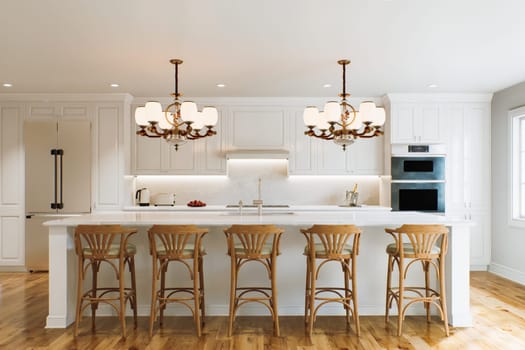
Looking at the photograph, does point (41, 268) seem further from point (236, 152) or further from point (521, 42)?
point (521, 42)

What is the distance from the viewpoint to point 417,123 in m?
6.74

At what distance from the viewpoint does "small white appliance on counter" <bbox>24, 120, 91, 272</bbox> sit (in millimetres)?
6598

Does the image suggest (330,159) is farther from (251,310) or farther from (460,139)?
(251,310)

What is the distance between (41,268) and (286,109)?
4.19 metres

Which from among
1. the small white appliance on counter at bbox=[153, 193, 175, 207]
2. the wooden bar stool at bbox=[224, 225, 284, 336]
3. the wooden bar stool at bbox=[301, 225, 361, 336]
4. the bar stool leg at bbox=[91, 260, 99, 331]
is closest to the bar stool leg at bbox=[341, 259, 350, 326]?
the wooden bar stool at bbox=[301, 225, 361, 336]

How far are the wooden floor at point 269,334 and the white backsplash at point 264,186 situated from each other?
2781 millimetres

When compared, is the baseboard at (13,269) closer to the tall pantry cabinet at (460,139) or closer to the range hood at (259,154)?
the range hood at (259,154)

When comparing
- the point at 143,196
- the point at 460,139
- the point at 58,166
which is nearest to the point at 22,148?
the point at 58,166

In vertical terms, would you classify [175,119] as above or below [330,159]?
above

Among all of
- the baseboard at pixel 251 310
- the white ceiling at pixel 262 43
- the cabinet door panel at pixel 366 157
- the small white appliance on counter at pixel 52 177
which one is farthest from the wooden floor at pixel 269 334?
the cabinet door panel at pixel 366 157

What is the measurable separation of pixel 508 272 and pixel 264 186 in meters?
3.57

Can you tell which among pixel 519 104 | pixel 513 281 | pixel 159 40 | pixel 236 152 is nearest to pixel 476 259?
pixel 513 281

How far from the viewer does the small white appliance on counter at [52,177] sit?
660 cm

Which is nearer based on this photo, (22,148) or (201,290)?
(201,290)
